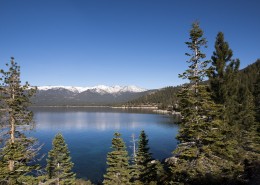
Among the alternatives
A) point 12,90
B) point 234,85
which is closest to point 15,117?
point 12,90

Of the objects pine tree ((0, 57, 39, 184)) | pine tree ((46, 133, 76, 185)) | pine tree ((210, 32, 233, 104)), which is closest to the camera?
pine tree ((0, 57, 39, 184))

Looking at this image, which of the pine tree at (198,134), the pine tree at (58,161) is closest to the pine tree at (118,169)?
the pine tree at (58,161)

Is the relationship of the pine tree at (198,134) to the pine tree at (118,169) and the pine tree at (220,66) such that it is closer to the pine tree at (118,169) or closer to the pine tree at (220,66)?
the pine tree at (220,66)

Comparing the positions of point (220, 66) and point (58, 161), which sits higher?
point (220, 66)

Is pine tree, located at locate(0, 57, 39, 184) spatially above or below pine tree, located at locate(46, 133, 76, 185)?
above

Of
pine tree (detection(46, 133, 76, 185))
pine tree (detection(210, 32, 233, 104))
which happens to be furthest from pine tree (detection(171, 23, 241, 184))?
pine tree (detection(46, 133, 76, 185))

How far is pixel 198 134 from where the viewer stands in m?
18.3

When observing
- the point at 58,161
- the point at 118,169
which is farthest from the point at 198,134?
the point at 58,161

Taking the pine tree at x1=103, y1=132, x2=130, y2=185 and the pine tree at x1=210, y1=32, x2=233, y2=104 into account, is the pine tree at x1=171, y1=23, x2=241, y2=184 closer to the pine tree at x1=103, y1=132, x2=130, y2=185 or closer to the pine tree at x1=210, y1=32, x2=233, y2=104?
the pine tree at x1=210, y1=32, x2=233, y2=104

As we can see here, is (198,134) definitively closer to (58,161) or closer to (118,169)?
(118,169)

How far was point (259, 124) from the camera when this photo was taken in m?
41.7

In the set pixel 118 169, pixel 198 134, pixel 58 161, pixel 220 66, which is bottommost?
pixel 118 169

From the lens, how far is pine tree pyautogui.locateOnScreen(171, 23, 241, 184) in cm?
1830

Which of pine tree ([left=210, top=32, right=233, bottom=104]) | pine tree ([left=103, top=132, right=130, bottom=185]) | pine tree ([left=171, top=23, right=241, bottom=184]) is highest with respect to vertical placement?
pine tree ([left=210, top=32, right=233, bottom=104])
